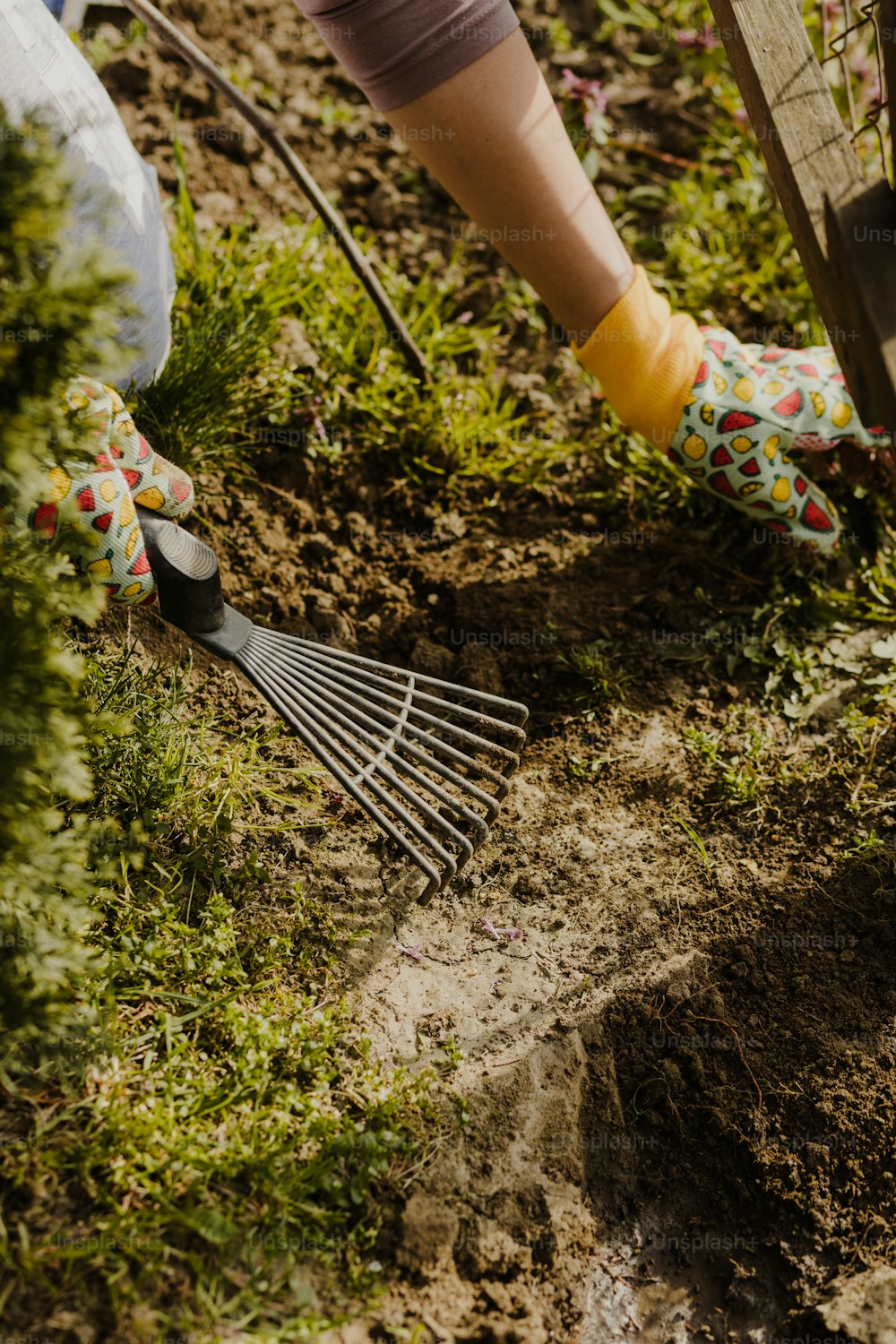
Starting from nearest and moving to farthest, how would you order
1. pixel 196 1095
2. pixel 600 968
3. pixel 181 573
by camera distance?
1. pixel 196 1095
2. pixel 181 573
3. pixel 600 968

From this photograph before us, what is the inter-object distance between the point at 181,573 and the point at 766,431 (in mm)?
1165

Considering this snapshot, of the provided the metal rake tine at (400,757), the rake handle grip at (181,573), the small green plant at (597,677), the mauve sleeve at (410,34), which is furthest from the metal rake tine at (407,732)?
the mauve sleeve at (410,34)

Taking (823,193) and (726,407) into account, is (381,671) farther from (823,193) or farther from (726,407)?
(823,193)

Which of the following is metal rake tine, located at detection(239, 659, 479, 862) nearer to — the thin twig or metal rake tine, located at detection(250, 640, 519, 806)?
metal rake tine, located at detection(250, 640, 519, 806)

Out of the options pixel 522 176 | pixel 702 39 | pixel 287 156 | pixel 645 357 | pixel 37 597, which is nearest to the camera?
pixel 37 597

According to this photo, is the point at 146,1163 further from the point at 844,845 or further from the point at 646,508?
the point at 646,508

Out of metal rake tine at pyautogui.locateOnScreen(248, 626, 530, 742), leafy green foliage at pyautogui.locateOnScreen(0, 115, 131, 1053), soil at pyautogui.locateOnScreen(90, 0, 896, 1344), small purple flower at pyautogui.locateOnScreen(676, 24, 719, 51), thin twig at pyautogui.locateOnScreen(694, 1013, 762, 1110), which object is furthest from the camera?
small purple flower at pyautogui.locateOnScreen(676, 24, 719, 51)

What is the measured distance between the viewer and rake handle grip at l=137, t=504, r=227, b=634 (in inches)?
64.7

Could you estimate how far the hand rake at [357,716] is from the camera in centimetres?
166

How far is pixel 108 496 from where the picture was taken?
1.54 metres

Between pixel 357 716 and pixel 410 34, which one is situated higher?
pixel 410 34

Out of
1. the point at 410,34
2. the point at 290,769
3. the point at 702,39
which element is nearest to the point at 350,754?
the point at 290,769

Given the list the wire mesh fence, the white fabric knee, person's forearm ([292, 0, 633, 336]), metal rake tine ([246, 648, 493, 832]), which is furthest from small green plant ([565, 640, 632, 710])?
the wire mesh fence

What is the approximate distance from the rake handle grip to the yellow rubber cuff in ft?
2.83
